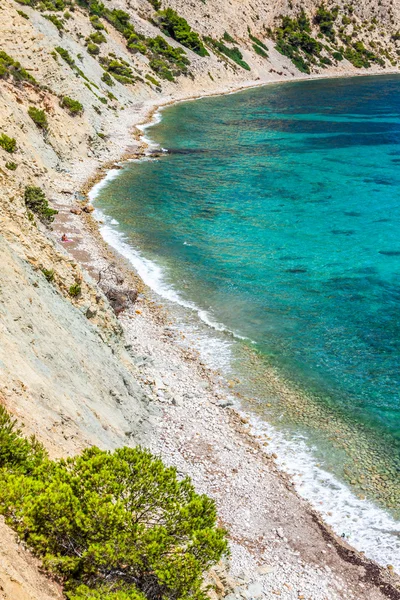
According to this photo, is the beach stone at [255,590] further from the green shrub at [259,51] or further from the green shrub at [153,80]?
the green shrub at [259,51]

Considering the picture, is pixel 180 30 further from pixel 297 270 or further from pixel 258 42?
pixel 297 270

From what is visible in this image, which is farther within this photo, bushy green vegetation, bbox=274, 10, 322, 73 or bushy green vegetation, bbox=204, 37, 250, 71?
bushy green vegetation, bbox=274, 10, 322, 73

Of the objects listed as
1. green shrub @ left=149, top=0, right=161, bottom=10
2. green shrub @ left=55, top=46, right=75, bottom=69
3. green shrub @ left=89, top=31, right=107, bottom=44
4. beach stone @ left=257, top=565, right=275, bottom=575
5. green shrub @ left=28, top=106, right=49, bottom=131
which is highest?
green shrub @ left=149, top=0, right=161, bottom=10

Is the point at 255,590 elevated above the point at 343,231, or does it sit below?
above

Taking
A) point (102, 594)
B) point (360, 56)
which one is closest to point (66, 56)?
point (102, 594)

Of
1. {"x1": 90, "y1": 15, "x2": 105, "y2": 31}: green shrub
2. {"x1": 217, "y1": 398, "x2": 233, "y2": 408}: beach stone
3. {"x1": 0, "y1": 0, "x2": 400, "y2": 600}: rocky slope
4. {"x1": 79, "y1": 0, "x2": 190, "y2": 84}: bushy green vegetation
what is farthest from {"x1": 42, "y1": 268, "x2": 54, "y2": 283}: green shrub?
{"x1": 90, "y1": 15, "x2": 105, "y2": 31}: green shrub

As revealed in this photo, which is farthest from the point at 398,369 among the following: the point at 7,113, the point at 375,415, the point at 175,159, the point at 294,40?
the point at 294,40

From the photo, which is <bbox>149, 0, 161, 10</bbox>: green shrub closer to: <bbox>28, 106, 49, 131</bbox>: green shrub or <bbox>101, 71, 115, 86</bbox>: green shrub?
<bbox>101, 71, 115, 86</bbox>: green shrub
